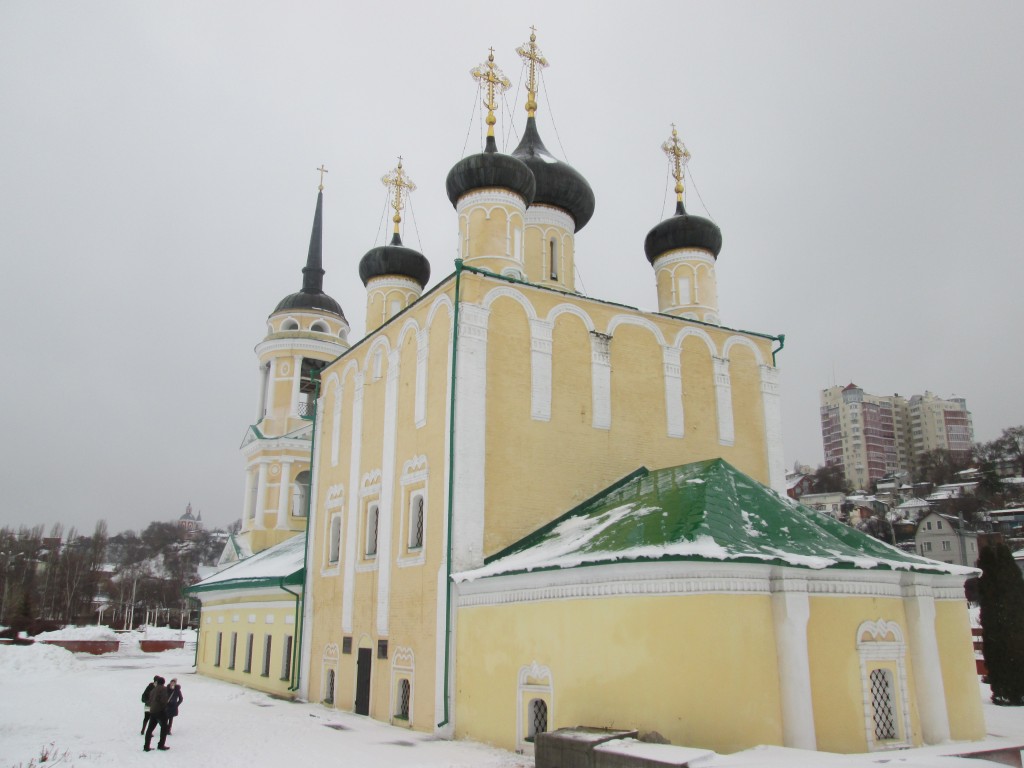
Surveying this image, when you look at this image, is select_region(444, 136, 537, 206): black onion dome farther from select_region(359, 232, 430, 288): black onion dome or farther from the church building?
select_region(359, 232, 430, 288): black onion dome

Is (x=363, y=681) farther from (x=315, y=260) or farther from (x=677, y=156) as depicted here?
(x=315, y=260)

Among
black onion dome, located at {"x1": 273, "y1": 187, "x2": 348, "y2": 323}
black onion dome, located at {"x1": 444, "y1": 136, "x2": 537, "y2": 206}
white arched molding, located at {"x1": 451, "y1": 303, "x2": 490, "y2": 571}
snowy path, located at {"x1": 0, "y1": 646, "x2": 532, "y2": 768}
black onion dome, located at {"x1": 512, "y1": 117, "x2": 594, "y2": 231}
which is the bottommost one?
snowy path, located at {"x1": 0, "y1": 646, "x2": 532, "y2": 768}

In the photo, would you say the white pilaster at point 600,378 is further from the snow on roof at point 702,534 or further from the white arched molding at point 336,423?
the white arched molding at point 336,423

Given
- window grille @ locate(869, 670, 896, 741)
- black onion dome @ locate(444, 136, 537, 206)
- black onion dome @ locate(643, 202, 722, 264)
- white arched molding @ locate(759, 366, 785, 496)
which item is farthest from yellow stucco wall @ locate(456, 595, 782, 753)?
black onion dome @ locate(643, 202, 722, 264)

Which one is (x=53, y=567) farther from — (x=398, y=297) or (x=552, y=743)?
(x=552, y=743)

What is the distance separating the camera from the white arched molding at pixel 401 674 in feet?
41.8

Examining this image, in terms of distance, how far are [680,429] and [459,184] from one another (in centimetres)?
632

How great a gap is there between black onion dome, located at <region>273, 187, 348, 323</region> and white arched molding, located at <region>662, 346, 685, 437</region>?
19.1m

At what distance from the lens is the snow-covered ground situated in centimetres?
915

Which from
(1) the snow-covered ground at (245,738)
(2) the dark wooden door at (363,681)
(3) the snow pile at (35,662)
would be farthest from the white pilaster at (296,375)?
(2) the dark wooden door at (363,681)

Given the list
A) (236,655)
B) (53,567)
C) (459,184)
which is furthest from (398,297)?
(53,567)

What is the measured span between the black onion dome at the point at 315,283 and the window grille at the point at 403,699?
66.6 feet

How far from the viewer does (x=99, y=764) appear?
9.68 m

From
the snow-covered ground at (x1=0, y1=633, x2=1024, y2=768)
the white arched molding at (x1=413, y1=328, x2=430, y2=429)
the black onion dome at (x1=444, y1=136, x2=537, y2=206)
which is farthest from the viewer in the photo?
the black onion dome at (x1=444, y1=136, x2=537, y2=206)
